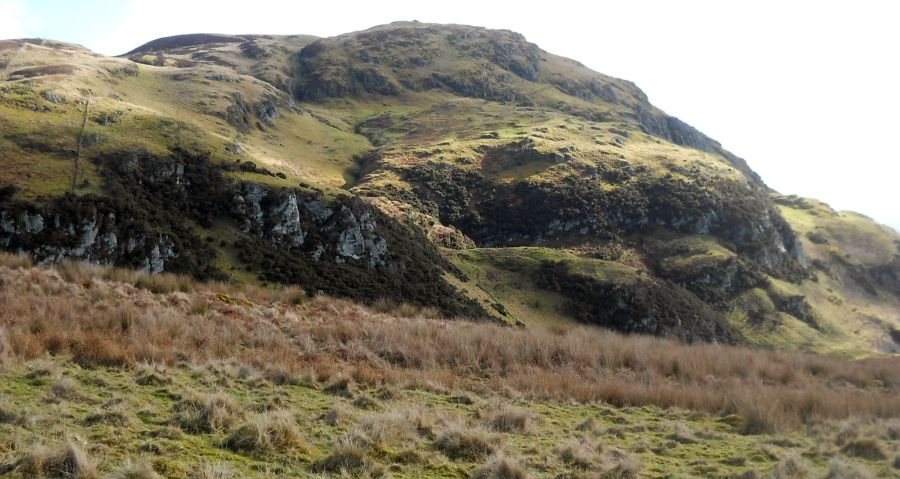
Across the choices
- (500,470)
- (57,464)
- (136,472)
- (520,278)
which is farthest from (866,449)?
(520,278)

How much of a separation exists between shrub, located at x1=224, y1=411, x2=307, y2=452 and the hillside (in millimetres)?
21462

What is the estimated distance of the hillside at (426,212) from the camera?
1960 inches

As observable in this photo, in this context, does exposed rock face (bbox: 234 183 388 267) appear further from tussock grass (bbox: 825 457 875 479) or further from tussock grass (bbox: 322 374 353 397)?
tussock grass (bbox: 825 457 875 479)

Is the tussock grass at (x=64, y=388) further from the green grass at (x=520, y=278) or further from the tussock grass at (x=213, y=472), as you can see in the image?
the green grass at (x=520, y=278)

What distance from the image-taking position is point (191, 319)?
44.7 feet

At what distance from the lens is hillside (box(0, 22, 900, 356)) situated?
49.8m

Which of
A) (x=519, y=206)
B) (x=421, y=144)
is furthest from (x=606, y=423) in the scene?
(x=421, y=144)

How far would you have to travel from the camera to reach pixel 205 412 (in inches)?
300

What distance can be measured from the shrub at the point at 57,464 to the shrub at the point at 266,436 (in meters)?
1.71

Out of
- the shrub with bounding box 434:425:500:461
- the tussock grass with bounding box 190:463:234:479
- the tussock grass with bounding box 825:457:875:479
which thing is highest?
the tussock grass with bounding box 825:457:875:479

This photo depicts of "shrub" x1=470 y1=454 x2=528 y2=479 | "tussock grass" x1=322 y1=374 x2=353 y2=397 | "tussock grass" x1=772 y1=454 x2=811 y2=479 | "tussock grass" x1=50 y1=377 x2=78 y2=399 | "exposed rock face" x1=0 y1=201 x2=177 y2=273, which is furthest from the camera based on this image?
"exposed rock face" x1=0 y1=201 x2=177 y2=273

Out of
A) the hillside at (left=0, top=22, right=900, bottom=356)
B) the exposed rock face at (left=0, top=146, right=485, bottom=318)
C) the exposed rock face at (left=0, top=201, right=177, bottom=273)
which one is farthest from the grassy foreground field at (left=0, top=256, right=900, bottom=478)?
the exposed rock face at (left=0, top=146, right=485, bottom=318)

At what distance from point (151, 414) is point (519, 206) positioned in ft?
338

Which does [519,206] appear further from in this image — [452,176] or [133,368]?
[133,368]
